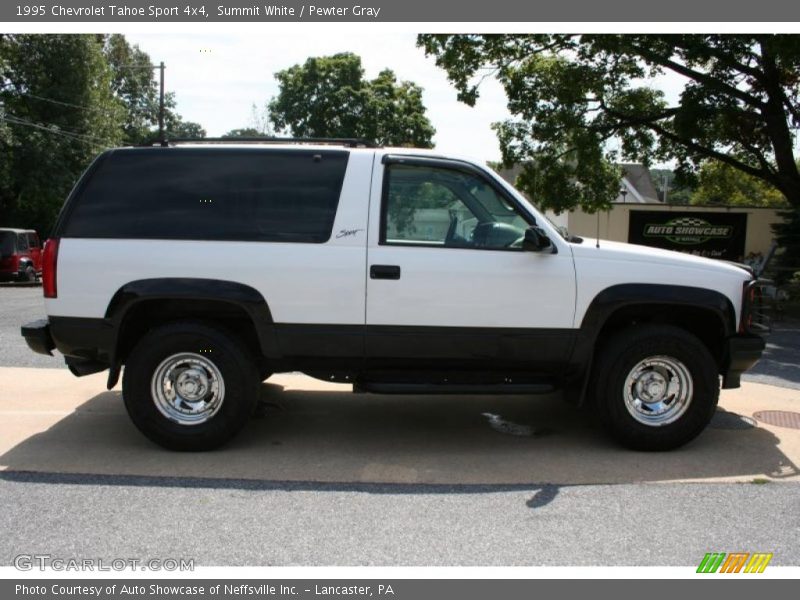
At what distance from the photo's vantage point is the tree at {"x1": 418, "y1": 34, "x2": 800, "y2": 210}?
16906mm

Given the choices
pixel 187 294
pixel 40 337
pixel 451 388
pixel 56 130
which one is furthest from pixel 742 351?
pixel 56 130

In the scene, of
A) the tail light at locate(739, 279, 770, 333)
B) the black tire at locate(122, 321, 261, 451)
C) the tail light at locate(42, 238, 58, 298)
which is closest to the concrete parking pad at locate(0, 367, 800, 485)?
the black tire at locate(122, 321, 261, 451)

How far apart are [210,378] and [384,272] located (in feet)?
4.79

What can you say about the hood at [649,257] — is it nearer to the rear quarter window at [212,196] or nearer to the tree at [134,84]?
the rear quarter window at [212,196]

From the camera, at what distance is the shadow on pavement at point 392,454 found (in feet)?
15.1

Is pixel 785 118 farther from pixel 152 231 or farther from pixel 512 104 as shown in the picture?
pixel 152 231

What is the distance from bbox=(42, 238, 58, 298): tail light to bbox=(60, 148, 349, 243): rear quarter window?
4.8 inches

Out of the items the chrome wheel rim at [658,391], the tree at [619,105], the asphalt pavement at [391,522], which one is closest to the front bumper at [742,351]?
the chrome wheel rim at [658,391]

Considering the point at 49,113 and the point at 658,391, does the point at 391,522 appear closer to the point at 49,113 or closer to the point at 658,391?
the point at 658,391

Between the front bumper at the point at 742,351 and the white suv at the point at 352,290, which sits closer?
the white suv at the point at 352,290

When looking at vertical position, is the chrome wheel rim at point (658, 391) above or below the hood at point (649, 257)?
below

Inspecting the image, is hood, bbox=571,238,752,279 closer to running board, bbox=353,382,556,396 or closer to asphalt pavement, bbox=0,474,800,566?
running board, bbox=353,382,556,396

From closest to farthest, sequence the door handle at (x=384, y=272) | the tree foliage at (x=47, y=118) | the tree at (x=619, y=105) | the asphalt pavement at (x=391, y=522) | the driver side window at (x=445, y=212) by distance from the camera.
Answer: the asphalt pavement at (x=391, y=522) → the door handle at (x=384, y=272) → the driver side window at (x=445, y=212) → the tree at (x=619, y=105) → the tree foliage at (x=47, y=118)

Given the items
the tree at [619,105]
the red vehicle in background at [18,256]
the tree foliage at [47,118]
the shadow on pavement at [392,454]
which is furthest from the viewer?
the tree foliage at [47,118]
